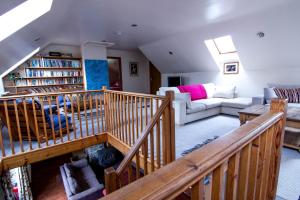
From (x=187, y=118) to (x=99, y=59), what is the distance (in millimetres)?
3959

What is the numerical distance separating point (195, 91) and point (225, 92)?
0.97 m

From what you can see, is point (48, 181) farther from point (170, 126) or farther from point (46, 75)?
point (170, 126)

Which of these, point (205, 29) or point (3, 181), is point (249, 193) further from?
point (205, 29)

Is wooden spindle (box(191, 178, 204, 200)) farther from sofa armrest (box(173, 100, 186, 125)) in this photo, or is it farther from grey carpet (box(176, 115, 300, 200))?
sofa armrest (box(173, 100, 186, 125))

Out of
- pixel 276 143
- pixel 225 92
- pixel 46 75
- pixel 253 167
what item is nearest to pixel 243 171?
pixel 253 167

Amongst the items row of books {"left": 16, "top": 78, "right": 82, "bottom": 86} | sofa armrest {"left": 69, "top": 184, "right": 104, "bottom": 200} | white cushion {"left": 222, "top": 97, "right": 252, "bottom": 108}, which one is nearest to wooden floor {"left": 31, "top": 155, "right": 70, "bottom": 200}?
sofa armrest {"left": 69, "top": 184, "right": 104, "bottom": 200}

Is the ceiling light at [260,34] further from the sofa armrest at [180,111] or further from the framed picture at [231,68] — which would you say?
the sofa armrest at [180,111]

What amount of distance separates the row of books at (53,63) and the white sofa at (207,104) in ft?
11.1

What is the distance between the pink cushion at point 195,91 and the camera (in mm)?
4297

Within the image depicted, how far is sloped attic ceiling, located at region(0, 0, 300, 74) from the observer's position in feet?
9.47

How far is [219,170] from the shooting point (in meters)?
0.55

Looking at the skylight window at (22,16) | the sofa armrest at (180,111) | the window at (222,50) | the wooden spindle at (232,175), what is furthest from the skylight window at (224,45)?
the wooden spindle at (232,175)

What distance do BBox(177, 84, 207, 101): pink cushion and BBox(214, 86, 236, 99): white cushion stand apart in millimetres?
452

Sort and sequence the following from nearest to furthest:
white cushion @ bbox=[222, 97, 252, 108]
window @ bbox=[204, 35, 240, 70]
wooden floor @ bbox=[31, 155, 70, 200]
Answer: wooden floor @ bbox=[31, 155, 70, 200] → white cushion @ bbox=[222, 97, 252, 108] → window @ bbox=[204, 35, 240, 70]
